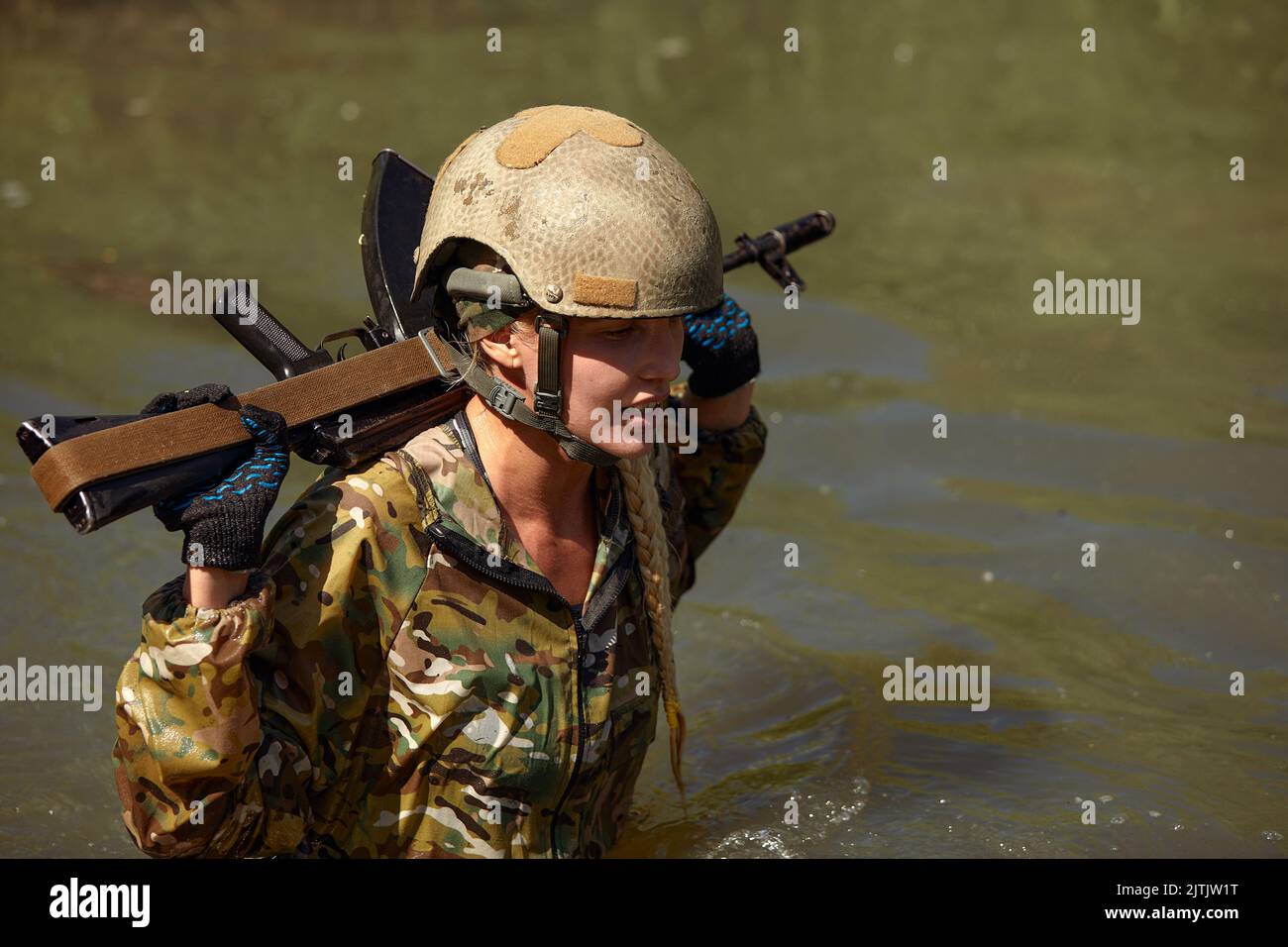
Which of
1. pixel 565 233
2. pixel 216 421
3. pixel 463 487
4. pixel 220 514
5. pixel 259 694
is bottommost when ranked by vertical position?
pixel 259 694

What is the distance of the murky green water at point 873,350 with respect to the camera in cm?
518

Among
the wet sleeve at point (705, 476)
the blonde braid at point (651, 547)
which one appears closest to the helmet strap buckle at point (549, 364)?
the blonde braid at point (651, 547)

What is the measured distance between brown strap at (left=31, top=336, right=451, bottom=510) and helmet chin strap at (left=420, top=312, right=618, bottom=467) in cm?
12

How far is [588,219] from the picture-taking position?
130 inches

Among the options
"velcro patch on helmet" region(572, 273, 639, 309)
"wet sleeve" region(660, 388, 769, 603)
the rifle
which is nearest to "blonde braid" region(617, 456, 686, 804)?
"wet sleeve" region(660, 388, 769, 603)

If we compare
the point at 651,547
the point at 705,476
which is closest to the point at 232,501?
the point at 651,547

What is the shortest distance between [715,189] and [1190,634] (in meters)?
4.89

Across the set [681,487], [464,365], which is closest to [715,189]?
[681,487]

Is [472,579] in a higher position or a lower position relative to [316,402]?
lower

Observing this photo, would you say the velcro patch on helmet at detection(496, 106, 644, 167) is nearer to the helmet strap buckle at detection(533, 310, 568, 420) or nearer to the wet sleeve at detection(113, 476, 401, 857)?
the helmet strap buckle at detection(533, 310, 568, 420)

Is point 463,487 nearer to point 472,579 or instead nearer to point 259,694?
point 472,579

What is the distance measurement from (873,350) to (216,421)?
549 centimetres

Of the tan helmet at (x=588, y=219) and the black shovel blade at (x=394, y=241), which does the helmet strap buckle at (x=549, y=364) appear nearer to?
the tan helmet at (x=588, y=219)

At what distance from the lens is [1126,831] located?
15.4 ft
